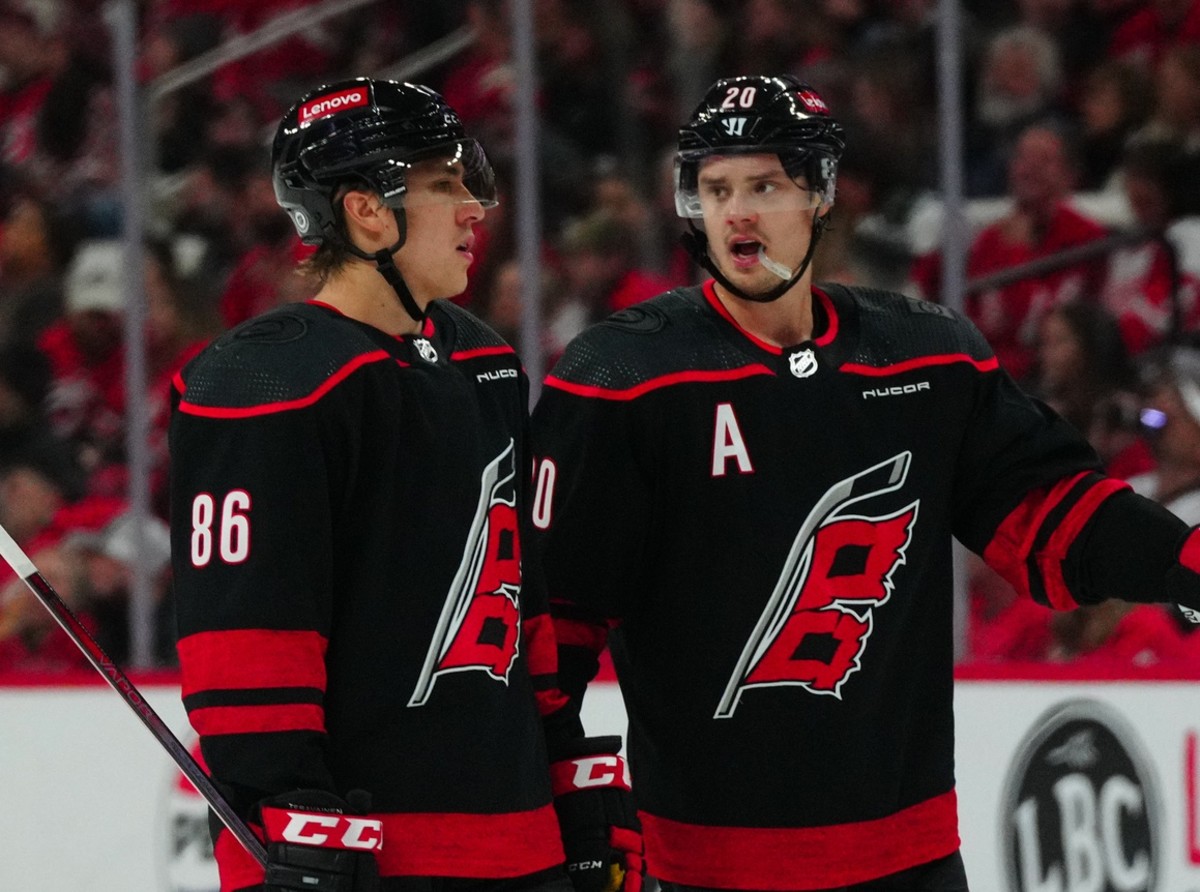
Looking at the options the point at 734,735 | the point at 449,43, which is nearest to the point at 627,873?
the point at 734,735

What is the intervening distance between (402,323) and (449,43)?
2.36 metres

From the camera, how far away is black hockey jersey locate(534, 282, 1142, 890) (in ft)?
7.57

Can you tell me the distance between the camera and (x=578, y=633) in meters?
2.35

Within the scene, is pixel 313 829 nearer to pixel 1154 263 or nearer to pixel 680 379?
pixel 680 379

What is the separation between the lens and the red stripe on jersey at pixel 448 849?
6.22 ft

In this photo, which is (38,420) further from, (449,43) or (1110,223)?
(1110,223)

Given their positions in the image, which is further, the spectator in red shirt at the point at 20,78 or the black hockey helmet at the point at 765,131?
the spectator in red shirt at the point at 20,78

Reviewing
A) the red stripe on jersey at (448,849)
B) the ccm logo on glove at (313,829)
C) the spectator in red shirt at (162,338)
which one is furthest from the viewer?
the spectator in red shirt at (162,338)

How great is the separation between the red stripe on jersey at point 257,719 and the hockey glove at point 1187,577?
103cm

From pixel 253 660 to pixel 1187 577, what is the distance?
3.56ft

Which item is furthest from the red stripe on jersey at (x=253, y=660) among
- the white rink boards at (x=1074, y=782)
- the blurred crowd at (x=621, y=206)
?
the blurred crowd at (x=621, y=206)

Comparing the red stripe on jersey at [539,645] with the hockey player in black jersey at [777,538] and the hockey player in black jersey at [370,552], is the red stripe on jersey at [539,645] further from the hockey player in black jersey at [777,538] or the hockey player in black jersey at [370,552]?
the hockey player in black jersey at [777,538]

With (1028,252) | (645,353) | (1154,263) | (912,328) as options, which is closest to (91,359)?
(1028,252)

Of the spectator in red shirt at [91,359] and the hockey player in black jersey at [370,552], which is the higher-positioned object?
the spectator in red shirt at [91,359]
